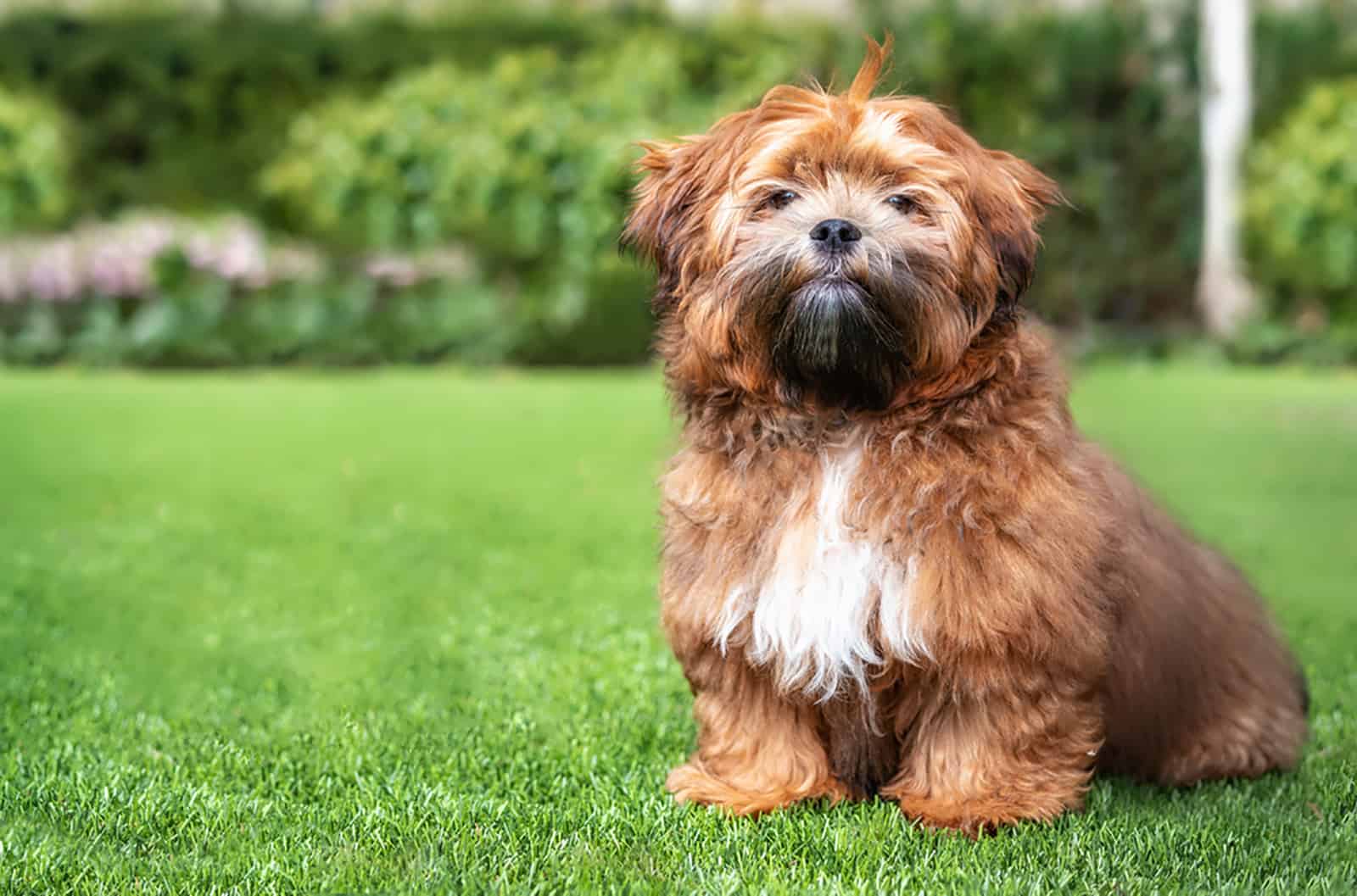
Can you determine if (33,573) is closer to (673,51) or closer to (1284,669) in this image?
(1284,669)

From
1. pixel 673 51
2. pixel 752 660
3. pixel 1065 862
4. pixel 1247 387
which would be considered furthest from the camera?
pixel 673 51

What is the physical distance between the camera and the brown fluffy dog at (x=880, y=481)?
3139 millimetres

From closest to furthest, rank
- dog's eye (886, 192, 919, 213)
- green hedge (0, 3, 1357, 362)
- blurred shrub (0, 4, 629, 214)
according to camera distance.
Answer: dog's eye (886, 192, 919, 213) → green hedge (0, 3, 1357, 362) → blurred shrub (0, 4, 629, 214)

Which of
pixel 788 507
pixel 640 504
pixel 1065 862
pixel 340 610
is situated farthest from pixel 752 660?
pixel 640 504

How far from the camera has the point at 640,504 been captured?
722 centimetres

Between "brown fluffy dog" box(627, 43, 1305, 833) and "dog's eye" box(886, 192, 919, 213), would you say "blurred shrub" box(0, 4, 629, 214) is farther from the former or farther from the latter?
"dog's eye" box(886, 192, 919, 213)

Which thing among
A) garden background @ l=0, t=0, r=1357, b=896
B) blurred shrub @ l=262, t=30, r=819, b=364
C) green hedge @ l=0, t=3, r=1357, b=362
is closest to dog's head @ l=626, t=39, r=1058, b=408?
garden background @ l=0, t=0, r=1357, b=896

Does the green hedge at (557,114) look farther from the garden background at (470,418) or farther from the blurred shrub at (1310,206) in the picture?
the blurred shrub at (1310,206)

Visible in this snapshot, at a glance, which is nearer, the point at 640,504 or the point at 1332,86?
the point at 640,504

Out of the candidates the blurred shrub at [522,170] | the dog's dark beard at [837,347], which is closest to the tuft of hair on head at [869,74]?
the dog's dark beard at [837,347]

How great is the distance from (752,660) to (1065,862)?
2.39 feet

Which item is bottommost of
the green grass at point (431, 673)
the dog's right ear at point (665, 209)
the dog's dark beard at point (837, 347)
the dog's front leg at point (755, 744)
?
the green grass at point (431, 673)

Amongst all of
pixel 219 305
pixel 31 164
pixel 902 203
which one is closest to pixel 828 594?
pixel 902 203

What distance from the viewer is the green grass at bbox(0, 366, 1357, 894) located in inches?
122
